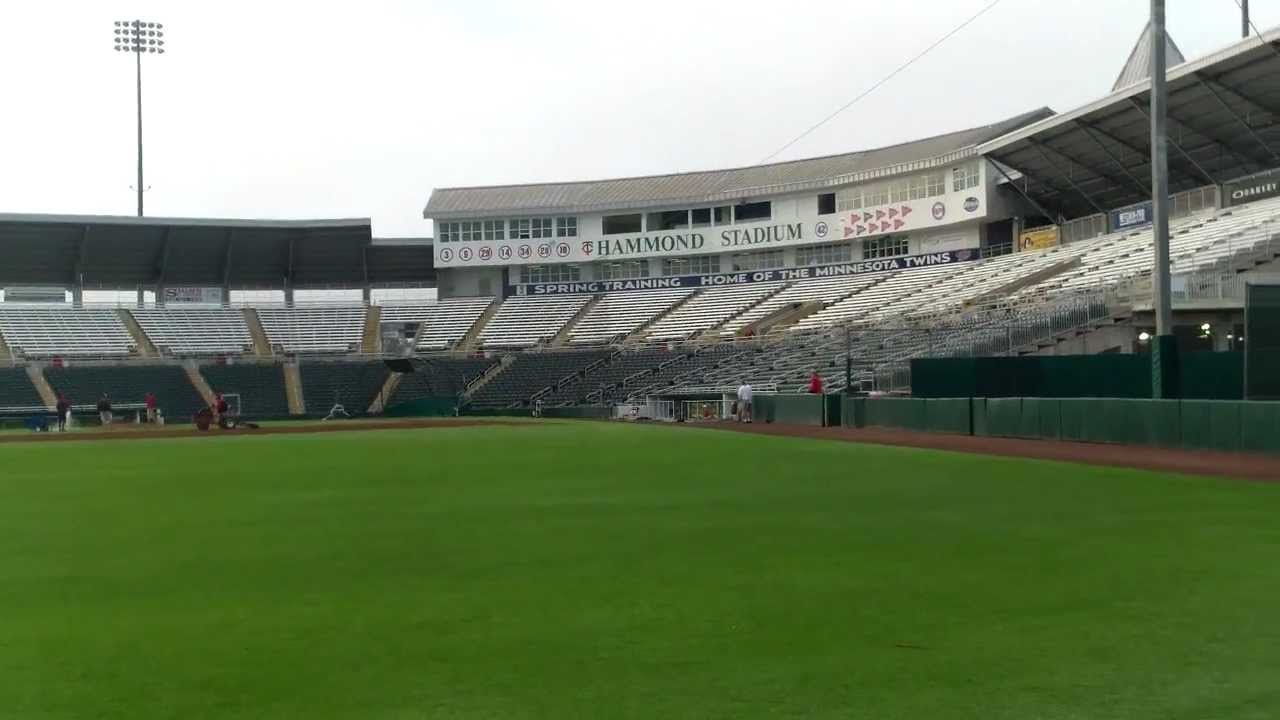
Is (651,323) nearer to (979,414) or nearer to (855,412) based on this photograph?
(855,412)

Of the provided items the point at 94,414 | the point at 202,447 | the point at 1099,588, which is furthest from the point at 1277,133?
the point at 94,414

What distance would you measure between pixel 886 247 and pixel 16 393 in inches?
1826

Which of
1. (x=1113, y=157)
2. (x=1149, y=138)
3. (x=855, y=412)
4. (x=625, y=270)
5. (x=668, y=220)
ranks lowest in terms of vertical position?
(x=855, y=412)

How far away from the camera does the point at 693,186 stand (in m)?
75.0

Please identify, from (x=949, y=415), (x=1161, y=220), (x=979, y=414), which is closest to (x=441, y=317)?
(x=949, y=415)

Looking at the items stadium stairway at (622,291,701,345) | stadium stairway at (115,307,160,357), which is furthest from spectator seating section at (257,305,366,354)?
stadium stairway at (622,291,701,345)

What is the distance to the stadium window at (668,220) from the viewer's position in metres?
74.2

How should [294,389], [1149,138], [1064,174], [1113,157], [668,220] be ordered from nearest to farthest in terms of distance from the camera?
[1149,138] < [1113,157] < [1064,174] < [294,389] < [668,220]

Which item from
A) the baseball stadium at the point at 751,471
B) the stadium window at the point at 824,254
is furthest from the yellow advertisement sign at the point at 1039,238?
the stadium window at the point at 824,254

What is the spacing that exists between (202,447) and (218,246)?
46610 mm

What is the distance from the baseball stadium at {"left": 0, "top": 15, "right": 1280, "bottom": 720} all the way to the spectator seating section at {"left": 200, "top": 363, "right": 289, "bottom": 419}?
0.71ft

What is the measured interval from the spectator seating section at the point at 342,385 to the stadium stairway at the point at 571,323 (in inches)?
391

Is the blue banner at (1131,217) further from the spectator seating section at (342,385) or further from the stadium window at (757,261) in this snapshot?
the spectator seating section at (342,385)

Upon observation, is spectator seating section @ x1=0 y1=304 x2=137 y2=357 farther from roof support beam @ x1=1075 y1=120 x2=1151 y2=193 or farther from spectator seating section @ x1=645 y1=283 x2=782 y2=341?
roof support beam @ x1=1075 y1=120 x2=1151 y2=193
